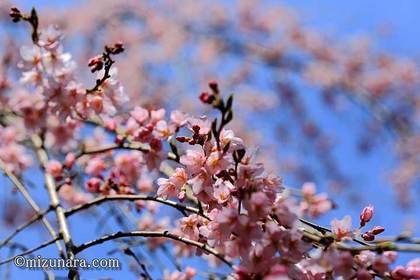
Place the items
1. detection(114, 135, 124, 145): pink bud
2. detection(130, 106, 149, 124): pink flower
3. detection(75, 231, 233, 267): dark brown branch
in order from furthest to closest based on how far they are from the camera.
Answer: detection(114, 135, 124, 145): pink bud → detection(130, 106, 149, 124): pink flower → detection(75, 231, 233, 267): dark brown branch

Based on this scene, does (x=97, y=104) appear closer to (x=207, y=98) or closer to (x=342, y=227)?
(x=207, y=98)

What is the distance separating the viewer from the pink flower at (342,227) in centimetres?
152

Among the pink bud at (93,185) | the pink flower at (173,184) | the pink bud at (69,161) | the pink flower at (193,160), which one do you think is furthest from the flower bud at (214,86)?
the pink bud at (69,161)

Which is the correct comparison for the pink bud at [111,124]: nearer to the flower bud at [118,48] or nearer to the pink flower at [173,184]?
the flower bud at [118,48]

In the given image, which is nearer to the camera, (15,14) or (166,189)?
(166,189)

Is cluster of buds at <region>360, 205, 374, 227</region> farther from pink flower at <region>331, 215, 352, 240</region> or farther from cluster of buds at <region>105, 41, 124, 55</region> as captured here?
cluster of buds at <region>105, 41, 124, 55</region>

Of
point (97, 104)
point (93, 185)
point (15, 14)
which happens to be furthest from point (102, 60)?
point (93, 185)

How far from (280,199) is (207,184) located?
9.5 inches

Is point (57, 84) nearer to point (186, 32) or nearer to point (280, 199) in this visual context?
point (280, 199)

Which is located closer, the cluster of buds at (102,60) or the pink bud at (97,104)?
the cluster of buds at (102,60)

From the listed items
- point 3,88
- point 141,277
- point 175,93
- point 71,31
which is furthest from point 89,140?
point 71,31

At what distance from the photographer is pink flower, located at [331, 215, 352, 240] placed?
1.52m

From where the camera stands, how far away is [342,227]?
1523mm

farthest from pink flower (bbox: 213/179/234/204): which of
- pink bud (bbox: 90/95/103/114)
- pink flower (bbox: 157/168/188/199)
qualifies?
pink bud (bbox: 90/95/103/114)
